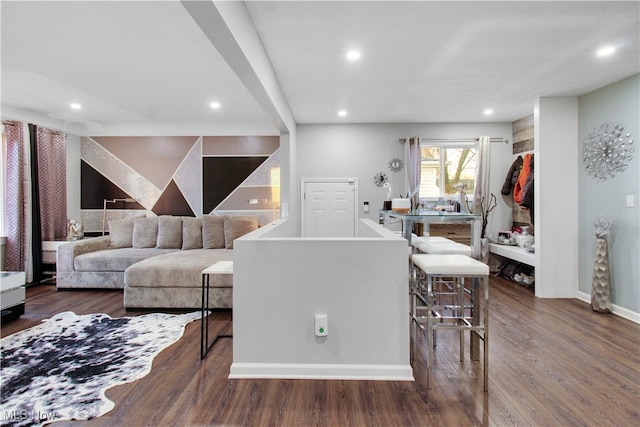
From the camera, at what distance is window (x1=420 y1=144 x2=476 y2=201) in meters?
5.24

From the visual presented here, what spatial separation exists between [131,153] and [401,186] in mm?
4784

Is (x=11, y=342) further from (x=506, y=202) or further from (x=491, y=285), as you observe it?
(x=506, y=202)

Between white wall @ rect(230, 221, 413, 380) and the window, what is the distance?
3.54 m

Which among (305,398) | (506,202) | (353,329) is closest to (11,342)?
(305,398)

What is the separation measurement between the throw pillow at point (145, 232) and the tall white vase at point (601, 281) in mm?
5833

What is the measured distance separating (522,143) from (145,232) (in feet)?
20.3

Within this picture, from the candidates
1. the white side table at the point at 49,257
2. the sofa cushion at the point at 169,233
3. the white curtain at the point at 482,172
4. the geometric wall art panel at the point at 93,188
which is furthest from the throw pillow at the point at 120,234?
the white curtain at the point at 482,172

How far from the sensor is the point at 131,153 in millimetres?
5328

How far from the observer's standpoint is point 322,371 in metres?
2.04

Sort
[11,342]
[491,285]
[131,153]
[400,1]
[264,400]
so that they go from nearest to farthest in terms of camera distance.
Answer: [264,400]
[400,1]
[11,342]
[491,285]
[131,153]

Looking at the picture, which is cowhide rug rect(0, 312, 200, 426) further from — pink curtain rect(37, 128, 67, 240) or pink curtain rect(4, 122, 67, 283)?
pink curtain rect(37, 128, 67, 240)

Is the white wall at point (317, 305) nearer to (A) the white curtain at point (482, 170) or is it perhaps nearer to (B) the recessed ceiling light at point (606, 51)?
(B) the recessed ceiling light at point (606, 51)

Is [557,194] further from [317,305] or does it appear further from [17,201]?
[17,201]

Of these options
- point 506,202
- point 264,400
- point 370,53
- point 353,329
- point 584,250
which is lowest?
point 264,400
